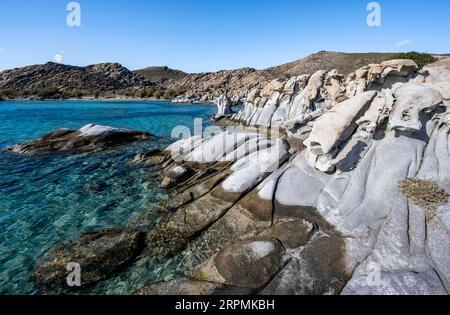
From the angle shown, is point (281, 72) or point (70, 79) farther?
point (70, 79)

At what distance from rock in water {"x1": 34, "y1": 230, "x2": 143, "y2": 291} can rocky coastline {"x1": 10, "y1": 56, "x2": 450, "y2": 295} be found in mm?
36

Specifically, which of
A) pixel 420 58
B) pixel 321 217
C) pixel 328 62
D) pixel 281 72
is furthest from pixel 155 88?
pixel 321 217

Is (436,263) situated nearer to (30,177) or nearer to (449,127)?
(449,127)

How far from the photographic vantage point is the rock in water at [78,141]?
66.9 feet

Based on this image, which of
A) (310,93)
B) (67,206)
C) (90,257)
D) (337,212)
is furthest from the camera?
(310,93)

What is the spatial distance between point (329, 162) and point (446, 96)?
239 inches

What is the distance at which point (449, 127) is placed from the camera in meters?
9.41

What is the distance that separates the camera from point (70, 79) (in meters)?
142

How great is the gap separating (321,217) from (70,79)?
17197 cm

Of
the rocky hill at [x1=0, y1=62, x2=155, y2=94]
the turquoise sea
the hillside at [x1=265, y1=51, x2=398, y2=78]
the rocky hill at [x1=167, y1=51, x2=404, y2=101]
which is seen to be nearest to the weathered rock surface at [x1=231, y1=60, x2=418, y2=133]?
the turquoise sea

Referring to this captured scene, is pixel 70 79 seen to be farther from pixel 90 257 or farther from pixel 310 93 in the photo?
pixel 90 257

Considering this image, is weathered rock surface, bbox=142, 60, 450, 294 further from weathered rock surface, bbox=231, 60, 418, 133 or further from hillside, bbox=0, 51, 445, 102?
hillside, bbox=0, 51, 445, 102

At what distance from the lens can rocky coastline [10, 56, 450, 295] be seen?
20.0ft

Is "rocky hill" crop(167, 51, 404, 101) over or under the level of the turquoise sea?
over
